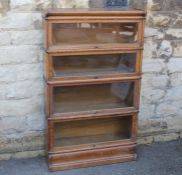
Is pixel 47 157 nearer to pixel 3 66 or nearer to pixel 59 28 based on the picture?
pixel 3 66

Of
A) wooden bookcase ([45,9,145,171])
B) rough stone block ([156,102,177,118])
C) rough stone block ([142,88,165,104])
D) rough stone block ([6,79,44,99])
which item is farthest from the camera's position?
rough stone block ([156,102,177,118])

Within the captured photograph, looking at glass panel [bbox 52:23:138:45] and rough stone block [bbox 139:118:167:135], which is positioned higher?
glass panel [bbox 52:23:138:45]

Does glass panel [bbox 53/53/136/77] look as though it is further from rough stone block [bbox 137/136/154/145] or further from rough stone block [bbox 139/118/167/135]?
rough stone block [bbox 137/136/154/145]

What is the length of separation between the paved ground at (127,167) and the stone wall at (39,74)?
0.37 ft

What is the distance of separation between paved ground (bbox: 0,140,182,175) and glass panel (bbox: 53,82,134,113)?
0.52 meters

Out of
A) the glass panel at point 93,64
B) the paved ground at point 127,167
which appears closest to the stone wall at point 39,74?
the paved ground at point 127,167

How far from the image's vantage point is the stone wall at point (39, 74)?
2820mm

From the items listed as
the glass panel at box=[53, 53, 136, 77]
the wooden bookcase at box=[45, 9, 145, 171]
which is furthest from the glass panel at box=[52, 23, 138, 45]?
the glass panel at box=[53, 53, 136, 77]

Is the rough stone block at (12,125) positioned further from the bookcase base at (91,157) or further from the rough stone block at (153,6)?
the rough stone block at (153,6)

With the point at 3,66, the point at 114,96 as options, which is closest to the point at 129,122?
the point at 114,96

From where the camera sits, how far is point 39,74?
117 inches

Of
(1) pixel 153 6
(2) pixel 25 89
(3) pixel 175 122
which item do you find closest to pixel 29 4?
(2) pixel 25 89

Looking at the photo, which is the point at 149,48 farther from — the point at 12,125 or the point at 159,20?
the point at 12,125

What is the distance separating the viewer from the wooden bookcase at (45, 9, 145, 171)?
2.71 meters
